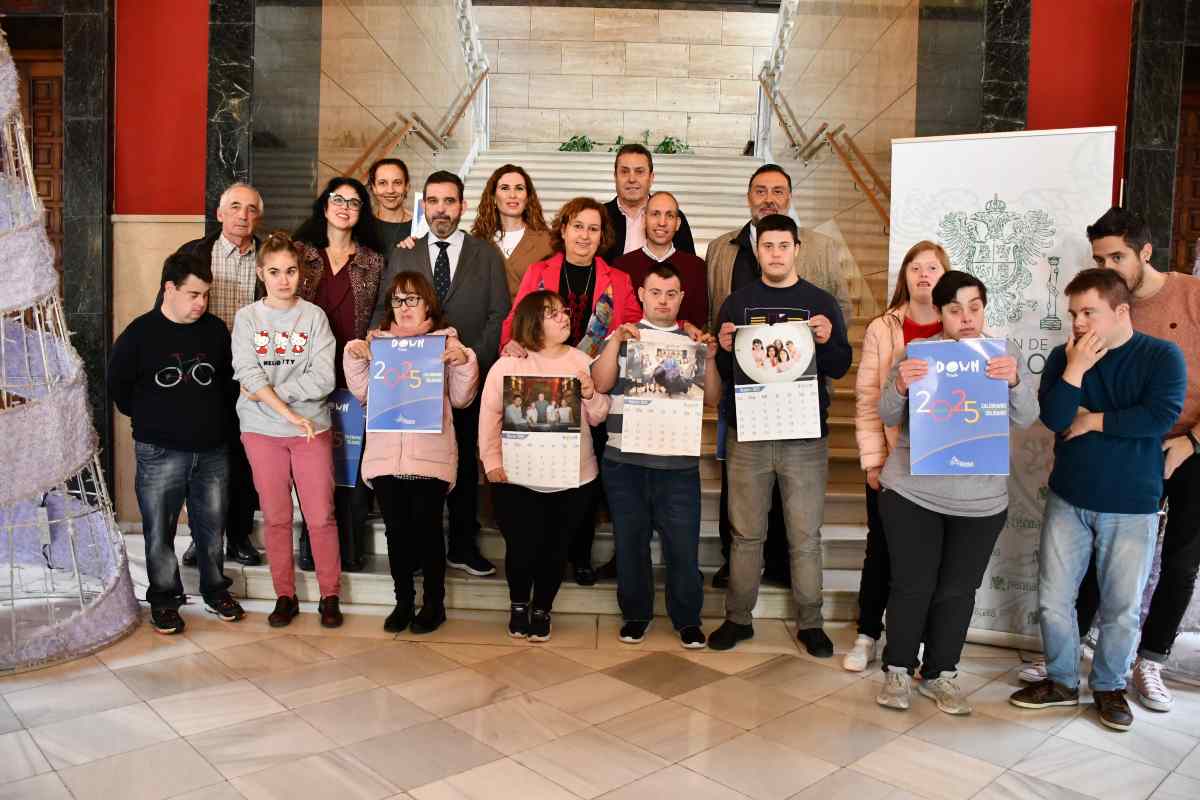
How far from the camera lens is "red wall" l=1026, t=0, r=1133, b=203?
5094mm

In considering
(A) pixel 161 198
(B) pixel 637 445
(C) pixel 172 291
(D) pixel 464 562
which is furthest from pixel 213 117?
(B) pixel 637 445

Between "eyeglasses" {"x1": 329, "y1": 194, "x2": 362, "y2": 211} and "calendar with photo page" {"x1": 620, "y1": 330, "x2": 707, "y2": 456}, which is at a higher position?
"eyeglasses" {"x1": 329, "y1": 194, "x2": 362, "y2": 211}

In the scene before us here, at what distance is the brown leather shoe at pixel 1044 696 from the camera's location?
11.0 feet

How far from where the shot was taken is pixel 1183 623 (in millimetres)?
3947

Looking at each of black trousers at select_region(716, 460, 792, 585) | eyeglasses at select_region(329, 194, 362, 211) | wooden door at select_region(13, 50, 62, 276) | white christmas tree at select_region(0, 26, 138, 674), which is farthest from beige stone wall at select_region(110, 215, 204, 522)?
black trousers at select_region(716, 460, 792, 585)

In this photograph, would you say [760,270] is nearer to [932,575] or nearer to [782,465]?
[782,465]

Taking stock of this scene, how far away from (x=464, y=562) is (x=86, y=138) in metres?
3.64

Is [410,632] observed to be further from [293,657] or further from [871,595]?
[871,595]

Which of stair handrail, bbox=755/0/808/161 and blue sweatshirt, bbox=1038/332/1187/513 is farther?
stair handrail, bbox=755/0/808/161

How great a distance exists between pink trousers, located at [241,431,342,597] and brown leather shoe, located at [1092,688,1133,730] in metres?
3.05

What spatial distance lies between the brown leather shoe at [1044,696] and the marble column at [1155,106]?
2690mm

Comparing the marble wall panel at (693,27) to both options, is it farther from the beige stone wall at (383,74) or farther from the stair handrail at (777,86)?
the beige stone wall at (383,74)

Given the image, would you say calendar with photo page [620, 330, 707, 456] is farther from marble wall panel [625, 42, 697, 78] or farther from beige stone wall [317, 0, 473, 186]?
marble wall panel [625, 42, 697, 78]

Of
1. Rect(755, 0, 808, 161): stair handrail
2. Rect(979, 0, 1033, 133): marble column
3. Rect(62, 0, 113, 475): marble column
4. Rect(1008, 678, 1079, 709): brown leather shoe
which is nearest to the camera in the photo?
Rect(1008, 678, 1079, 709): brown leather shoe
